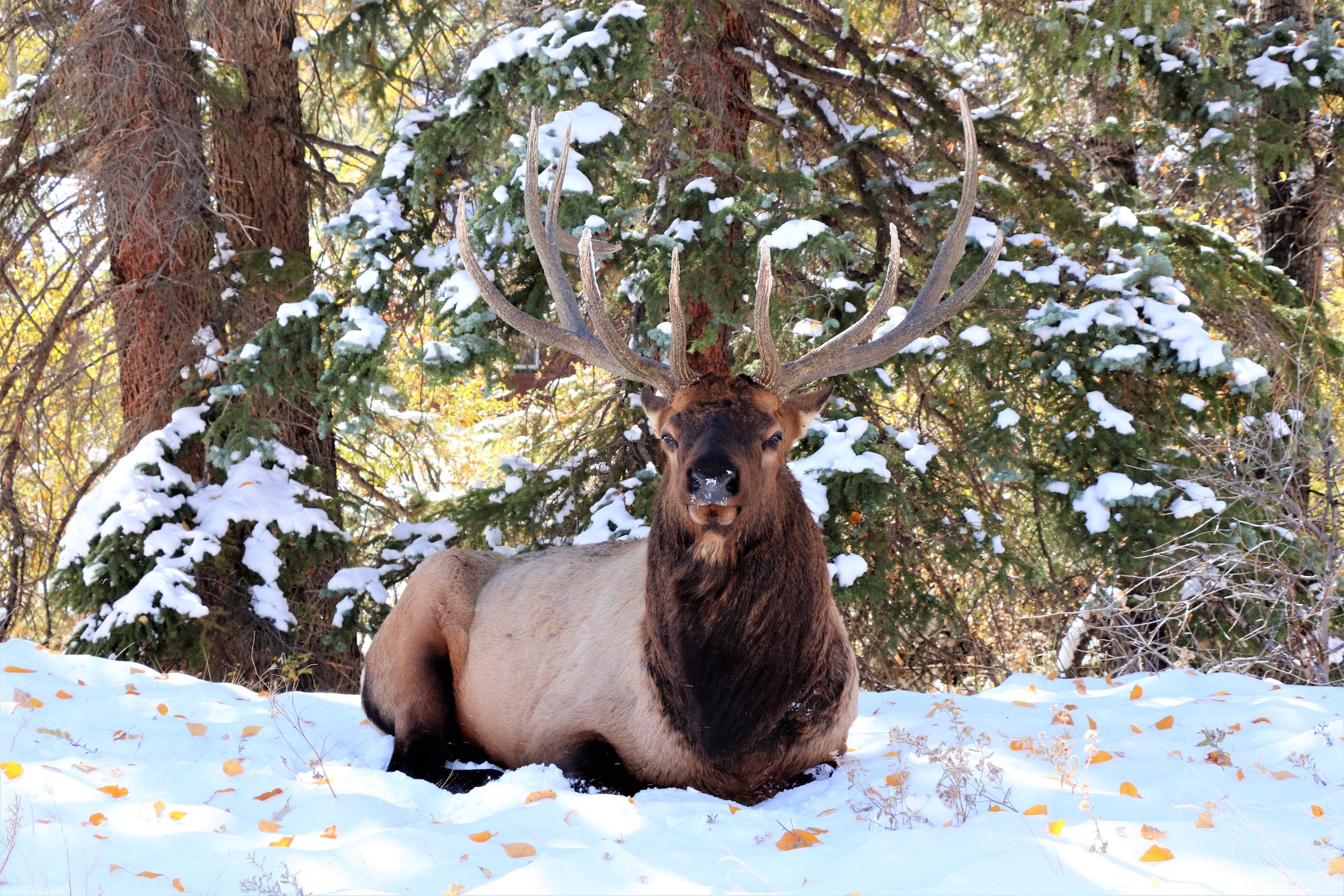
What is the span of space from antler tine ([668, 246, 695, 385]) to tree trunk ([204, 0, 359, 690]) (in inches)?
152

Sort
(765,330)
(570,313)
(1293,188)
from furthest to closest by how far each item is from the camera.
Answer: (1293,188) < (570,313) < (765,330)

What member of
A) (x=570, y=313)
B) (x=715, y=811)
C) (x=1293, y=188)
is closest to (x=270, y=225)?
(x=570, y=313)

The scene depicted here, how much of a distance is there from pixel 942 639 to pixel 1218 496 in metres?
3.64

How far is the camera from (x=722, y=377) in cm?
464

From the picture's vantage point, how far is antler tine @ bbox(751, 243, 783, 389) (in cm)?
430

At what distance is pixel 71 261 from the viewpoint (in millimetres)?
8180

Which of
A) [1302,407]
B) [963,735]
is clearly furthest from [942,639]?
[963,735]

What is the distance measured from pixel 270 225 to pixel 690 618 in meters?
5.96

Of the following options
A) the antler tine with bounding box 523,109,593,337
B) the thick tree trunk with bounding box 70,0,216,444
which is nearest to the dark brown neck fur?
the antler tine with bounding box 523,109,593,337

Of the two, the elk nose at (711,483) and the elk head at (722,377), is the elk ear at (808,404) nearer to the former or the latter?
the elk head at (722,377)

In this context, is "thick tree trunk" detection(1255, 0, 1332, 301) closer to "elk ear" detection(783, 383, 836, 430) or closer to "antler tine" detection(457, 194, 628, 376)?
"elk ear" detection(783, 383, 836, 430)

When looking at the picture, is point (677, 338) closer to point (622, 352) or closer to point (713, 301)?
point (622, 352)

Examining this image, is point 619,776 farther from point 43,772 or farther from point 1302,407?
point 1302,407

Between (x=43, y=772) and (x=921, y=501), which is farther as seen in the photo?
(x=921, y=501)
